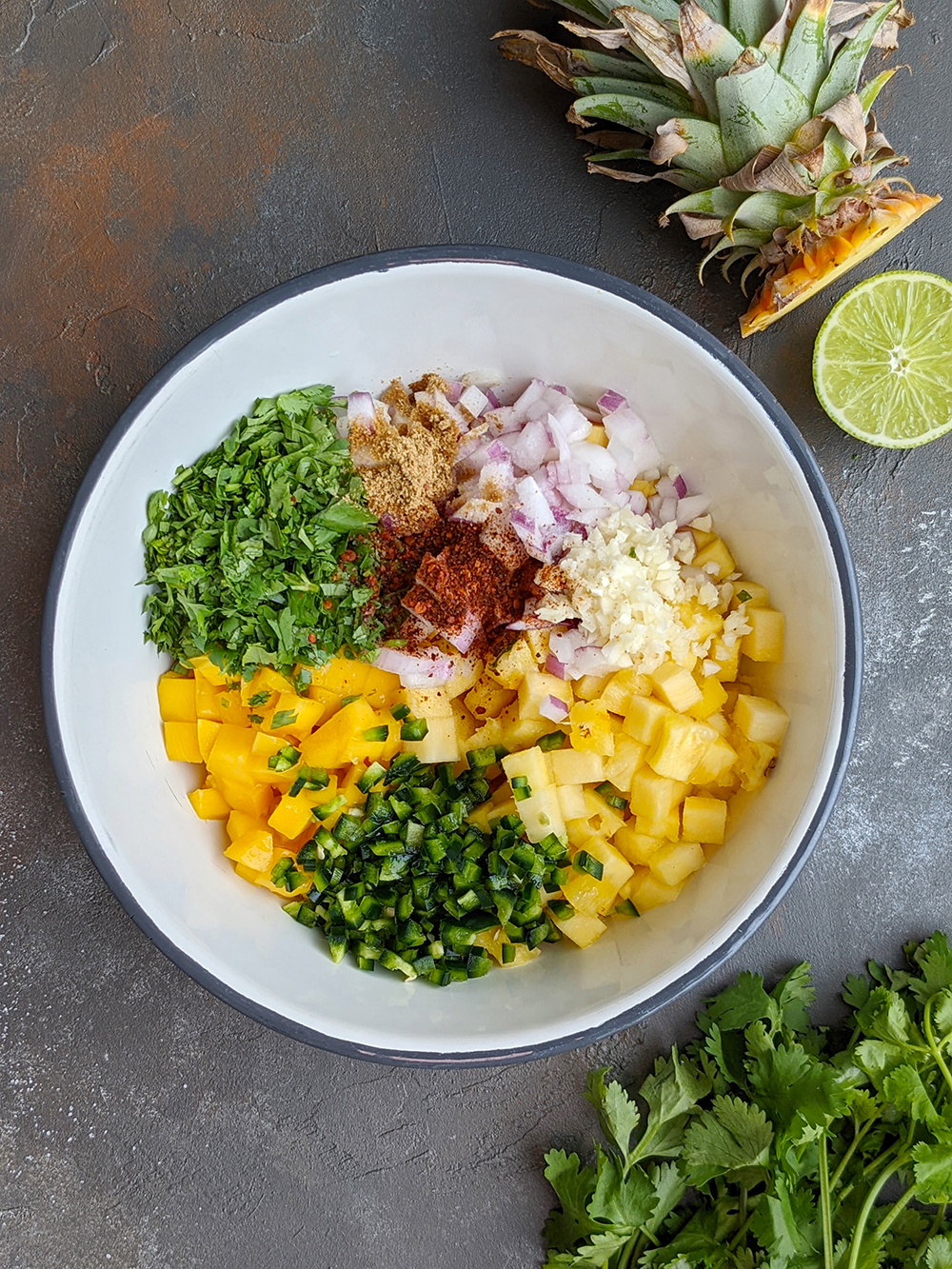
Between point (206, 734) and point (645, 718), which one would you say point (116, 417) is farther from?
point (645, 718)

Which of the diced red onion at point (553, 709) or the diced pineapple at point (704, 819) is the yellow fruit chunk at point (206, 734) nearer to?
the diced red onion at point (553, 709)

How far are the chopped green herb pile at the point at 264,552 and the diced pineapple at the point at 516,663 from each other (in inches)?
10.2

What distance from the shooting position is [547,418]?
1850 mm

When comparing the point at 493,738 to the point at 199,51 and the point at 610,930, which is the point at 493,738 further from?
the point at 199,51

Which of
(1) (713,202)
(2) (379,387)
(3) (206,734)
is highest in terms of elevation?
(1) (713,202)

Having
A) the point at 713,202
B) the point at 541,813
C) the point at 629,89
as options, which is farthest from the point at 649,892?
the point at 629,89

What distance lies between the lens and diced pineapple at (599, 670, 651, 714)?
1807mm

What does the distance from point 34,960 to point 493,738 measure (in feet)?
3.92

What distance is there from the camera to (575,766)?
179cm

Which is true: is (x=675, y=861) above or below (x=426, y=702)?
below

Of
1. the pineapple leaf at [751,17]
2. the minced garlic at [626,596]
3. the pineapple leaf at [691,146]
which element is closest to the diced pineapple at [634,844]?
the minced garlic at [626,596]

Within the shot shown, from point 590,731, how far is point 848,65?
1.37 m

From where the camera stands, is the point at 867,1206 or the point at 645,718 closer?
the point at 645,718

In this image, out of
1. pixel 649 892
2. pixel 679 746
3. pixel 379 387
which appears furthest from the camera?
pixel 379 387
